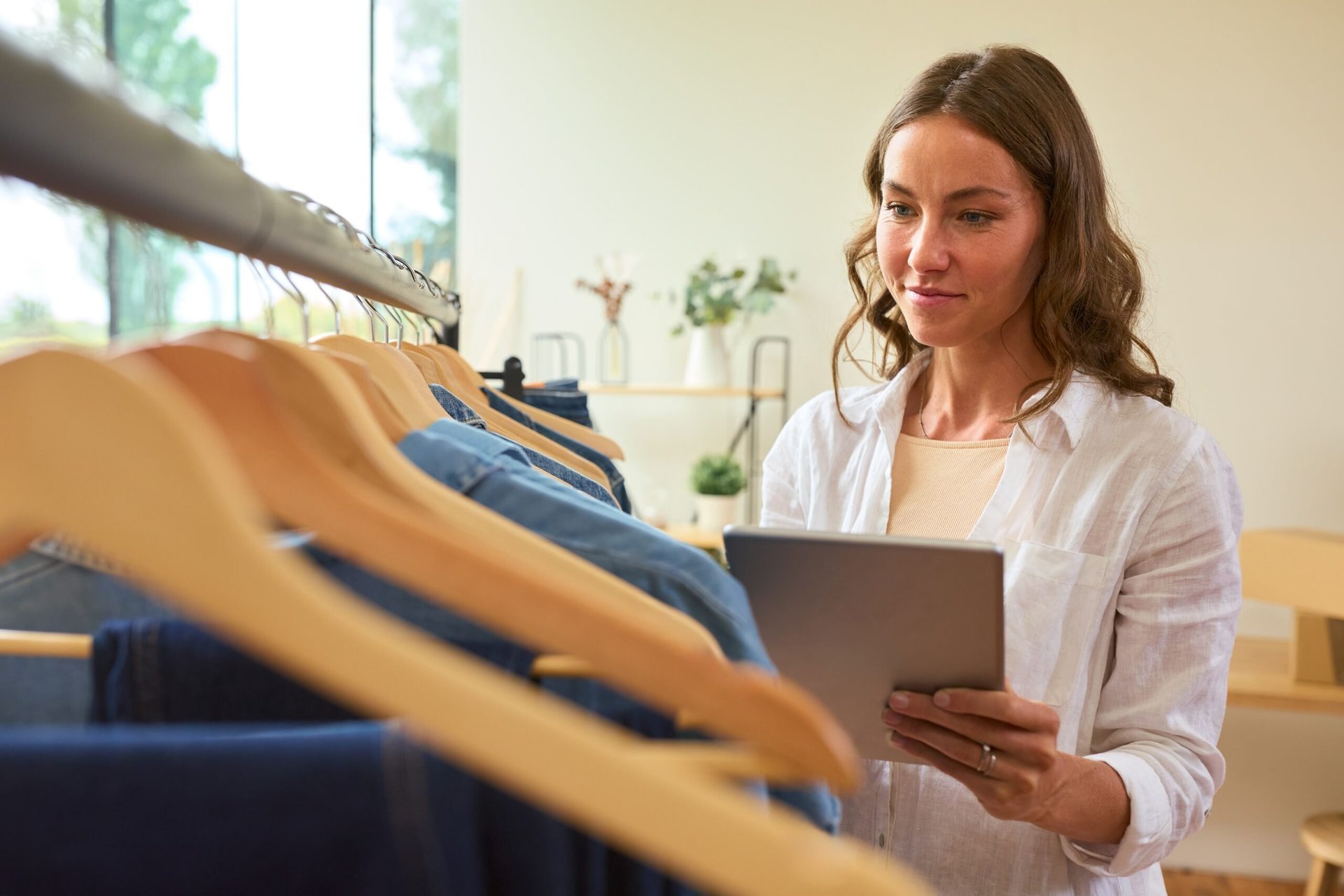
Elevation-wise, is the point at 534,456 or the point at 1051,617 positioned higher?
the point at 534,456

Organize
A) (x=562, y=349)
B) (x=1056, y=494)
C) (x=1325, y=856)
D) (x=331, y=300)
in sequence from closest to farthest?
(x=331, y=300) → (x=1056, y=494) → (x=1325, y=856) → (x=562, y=349)

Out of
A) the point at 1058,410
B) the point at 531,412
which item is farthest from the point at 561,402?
the point at 1058,410

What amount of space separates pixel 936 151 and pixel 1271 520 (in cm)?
246

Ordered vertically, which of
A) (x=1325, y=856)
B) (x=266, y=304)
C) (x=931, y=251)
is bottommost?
(x=1325, y=856)

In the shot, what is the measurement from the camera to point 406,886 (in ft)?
1.39

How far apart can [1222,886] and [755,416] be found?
1973mm

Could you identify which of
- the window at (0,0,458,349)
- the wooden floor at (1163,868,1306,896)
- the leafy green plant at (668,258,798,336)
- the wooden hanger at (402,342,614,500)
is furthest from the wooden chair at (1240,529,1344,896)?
the window at (0,0,458,349)

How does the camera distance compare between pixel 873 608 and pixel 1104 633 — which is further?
pixel 1104 633

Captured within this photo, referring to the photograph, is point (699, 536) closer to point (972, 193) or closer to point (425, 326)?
point (425, 326)

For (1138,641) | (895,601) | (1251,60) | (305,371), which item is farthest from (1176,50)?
(305,371)

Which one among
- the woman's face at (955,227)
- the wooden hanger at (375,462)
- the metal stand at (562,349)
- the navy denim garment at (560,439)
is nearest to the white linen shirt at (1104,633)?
the woman's face at (955,227)

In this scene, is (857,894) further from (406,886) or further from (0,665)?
(0,665)

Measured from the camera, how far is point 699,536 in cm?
324

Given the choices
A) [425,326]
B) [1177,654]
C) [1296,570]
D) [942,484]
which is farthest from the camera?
[1296,570]
